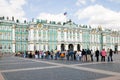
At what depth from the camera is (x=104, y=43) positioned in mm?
118500

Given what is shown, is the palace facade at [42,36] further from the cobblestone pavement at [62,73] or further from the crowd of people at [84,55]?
the cobblestone pavement at [62,73]

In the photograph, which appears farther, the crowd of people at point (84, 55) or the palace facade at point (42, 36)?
the palace facade at point (42, 36)

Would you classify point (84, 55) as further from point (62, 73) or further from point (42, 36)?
point (42, 36)

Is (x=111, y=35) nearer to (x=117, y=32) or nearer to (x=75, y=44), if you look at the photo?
(x=117, y=32)

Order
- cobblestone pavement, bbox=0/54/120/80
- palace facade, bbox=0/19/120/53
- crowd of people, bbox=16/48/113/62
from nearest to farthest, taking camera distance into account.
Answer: cobblestone pavement, bbox=0/54/120/80 < crowd of people, bbox=16/48/113/62 < palace facade, bbox=0/19/120/53

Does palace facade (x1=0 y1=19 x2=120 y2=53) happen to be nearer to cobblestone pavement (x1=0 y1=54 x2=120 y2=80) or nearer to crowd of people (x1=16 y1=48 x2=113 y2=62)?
crowd of people (x1=16 y1=48 x2=113 y2=62)

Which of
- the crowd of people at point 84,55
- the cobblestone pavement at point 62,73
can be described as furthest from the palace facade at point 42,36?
the cobblestone pavement at point 62,73

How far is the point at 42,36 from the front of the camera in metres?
92.3

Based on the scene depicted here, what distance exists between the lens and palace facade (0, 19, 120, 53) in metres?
85.4

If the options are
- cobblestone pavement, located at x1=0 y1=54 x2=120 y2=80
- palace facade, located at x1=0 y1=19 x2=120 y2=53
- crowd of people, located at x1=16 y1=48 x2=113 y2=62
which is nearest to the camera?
cobblestone pavement, located at x1=0 y1=54 x2=120 y2=80

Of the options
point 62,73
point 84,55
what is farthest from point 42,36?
point 62,73

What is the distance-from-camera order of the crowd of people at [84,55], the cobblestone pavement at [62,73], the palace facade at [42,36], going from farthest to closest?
the palace facade at [42,36] < the crowd of people at [84,55] < the cobblestone pavement at [62,73]

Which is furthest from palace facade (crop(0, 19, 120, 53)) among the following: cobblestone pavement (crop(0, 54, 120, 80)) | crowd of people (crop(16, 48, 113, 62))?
cobblestone pavement (crop(0, 54, 120, 80))

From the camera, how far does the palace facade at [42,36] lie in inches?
3361
